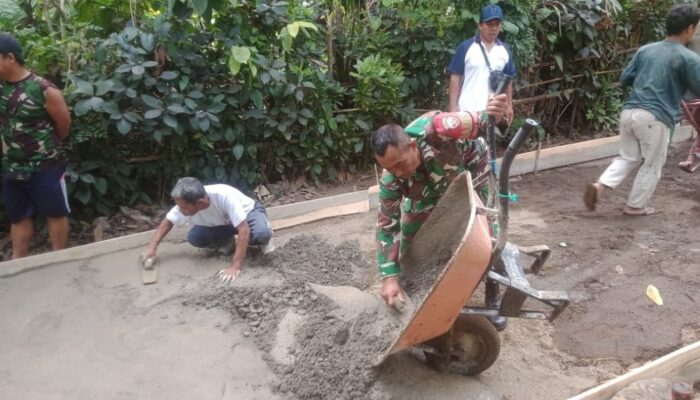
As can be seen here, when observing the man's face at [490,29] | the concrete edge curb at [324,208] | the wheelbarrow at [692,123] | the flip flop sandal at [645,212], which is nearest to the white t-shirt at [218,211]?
the concrete edge curb at [324,208]

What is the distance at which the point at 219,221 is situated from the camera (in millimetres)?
3615

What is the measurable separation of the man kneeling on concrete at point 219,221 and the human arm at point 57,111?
859 millimetres

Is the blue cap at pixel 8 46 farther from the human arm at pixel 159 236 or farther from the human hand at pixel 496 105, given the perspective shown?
the human hand at pixel 496 105

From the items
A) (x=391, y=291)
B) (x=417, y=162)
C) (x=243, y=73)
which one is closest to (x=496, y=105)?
(x=417, y=162)

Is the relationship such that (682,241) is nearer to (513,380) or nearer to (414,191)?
(513,380)

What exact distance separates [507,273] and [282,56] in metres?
2.96

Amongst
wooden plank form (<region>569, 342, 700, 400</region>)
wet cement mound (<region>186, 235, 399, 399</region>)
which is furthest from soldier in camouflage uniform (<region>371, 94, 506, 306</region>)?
wooden plank form (<region>569, 342, 700, 400</region>)

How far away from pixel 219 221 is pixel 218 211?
0.36 feet

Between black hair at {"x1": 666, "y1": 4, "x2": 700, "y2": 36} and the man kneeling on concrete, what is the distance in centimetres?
336

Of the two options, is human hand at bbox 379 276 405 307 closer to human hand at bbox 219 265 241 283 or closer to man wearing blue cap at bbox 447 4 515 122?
human hand at bbox 219 265 241 283

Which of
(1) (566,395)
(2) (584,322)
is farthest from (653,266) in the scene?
(1) (566,395)

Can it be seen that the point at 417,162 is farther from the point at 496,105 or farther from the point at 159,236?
the point at 159,236

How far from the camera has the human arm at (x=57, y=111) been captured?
3440mm

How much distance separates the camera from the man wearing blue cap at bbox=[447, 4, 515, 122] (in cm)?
425
